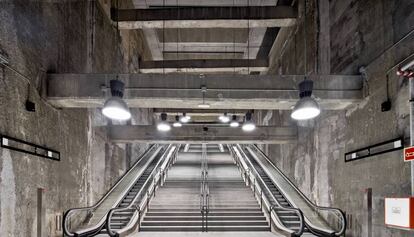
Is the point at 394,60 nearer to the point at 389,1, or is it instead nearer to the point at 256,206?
the point at 389,1

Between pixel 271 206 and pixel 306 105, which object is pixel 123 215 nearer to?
pixel 271 206

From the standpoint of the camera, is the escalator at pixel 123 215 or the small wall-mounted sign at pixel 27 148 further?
the escalator at pixel 123 215

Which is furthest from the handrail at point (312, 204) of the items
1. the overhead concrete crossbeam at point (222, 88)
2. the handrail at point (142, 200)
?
the handrail at point (142, 200)

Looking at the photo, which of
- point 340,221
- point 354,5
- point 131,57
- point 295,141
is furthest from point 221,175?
point 354,5

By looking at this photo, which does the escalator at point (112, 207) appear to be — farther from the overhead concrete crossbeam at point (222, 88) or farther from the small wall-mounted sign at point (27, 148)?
the overhead concrete crossbeam at point (222, 88)

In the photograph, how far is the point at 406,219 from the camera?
461 cm

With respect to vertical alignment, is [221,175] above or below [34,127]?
below

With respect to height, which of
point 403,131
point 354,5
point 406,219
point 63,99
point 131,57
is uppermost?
point 131,57

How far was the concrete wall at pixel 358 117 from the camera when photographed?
5.79 metres

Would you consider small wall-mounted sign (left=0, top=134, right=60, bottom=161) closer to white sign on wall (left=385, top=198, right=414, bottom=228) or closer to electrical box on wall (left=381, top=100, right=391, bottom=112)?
white sign on wall (left=385, top=198, right=414, bottom=228)

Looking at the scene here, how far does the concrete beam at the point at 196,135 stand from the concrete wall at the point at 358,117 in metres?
1.20

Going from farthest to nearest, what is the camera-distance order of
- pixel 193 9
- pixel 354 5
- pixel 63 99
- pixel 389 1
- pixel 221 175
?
pixel 221 175, pixel 193 9, pixel 354 5, pixel 63 99, pixel 389 1

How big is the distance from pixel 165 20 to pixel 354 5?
6190 millimetres

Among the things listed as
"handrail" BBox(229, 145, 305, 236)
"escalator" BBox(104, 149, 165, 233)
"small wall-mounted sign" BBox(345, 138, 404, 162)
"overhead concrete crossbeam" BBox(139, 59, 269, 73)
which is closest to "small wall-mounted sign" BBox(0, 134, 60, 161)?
"escalator" BBox(104, 149, 165, 233)
